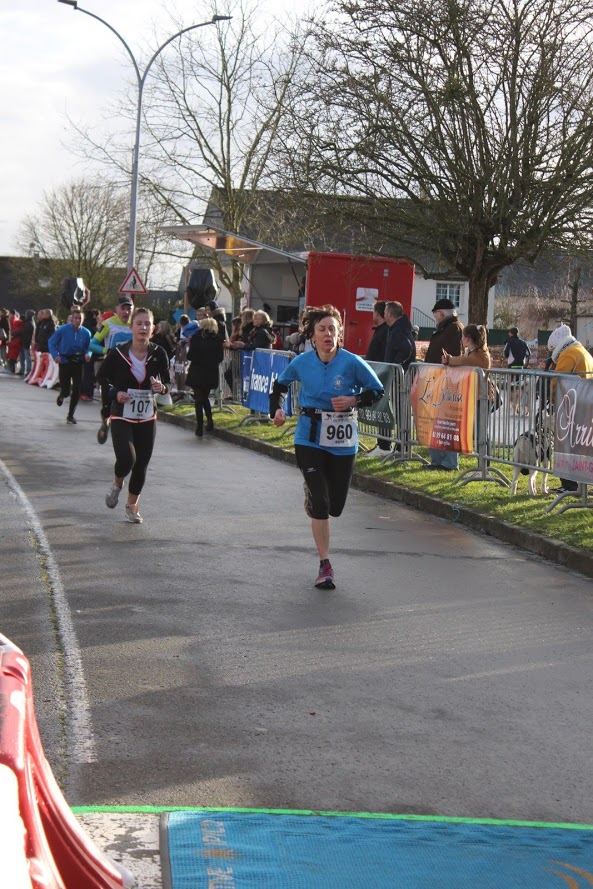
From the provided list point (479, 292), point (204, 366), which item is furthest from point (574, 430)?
point (479, 292)

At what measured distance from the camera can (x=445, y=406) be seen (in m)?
14.4

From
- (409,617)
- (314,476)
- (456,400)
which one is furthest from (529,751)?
(456,400)

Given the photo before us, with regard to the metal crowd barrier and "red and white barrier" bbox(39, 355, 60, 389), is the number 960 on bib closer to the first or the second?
the metal crowd barrier

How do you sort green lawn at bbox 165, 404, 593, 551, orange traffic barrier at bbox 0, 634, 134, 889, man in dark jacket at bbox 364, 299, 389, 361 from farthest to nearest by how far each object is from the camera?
1. man in dark jacket at bbox 364, 299, 389, 361
2. green lawn at bbox 165, 404, 593, 551
3. orange traffic barrier at bbox 0, 634, 134, 889

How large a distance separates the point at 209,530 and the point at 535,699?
5.14 m

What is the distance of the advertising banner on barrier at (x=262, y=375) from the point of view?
2079 cm

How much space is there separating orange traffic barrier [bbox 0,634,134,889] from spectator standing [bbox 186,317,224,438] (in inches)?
683

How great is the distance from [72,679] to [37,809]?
3.10 m

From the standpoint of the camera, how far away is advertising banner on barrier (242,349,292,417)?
20792 millimetres

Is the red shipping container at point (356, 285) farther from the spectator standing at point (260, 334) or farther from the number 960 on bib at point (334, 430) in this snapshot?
the number 960 on bib at point (334, 430)

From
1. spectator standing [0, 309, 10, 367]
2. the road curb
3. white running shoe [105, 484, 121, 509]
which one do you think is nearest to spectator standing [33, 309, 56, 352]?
spectator standing [0, 309, 10, 367]

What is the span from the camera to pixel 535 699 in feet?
20.0

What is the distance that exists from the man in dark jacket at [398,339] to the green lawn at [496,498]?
1.24 meters

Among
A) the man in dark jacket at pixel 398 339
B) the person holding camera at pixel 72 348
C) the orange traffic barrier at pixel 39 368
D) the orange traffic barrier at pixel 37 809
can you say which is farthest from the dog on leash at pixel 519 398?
the orange traffic barrier at pixel 39 368
